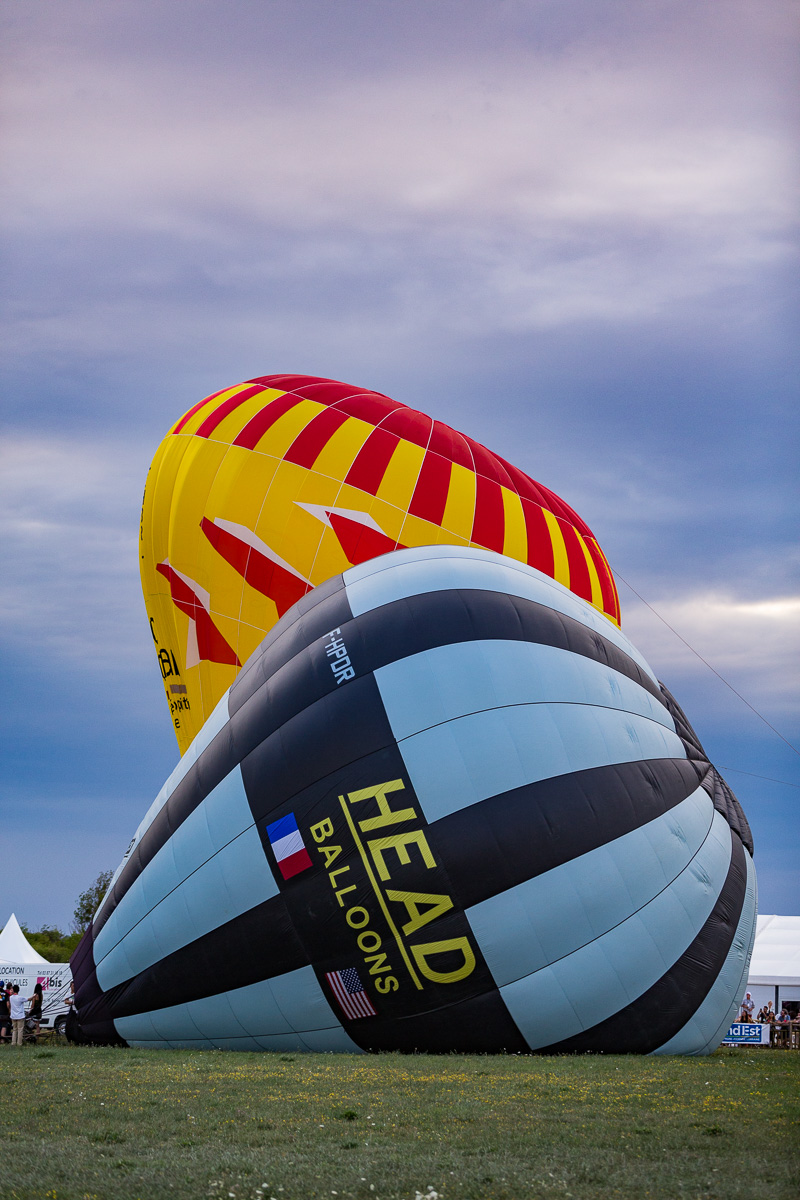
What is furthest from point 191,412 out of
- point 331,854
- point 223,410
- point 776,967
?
point 776,967

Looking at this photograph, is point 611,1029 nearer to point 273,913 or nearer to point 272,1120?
point 273,913

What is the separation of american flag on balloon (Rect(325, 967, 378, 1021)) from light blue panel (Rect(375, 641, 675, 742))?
102 inches

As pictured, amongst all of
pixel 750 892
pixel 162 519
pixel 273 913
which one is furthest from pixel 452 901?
pixel 162 519

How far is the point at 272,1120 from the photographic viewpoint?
23.2 ft

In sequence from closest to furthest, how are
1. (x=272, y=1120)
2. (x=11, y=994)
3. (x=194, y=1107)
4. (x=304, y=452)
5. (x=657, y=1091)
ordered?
(x=272, y=1120) < (x=194, y=1107) < (x=657, y=1091) < (x=11, y=994) < (x=304, y=452)

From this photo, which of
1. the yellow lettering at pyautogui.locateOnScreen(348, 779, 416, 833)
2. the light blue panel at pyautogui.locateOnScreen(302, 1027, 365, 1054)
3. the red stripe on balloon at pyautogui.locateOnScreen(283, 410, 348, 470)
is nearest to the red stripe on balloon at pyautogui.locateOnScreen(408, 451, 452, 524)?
the red stripe on balloon at pyautogui.locateOnScreen(283, 410, 348, 470)

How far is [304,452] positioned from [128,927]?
345 inches

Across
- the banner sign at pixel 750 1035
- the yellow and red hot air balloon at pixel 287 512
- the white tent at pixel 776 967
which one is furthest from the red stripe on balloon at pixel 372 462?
the white tent at pixel 776 967

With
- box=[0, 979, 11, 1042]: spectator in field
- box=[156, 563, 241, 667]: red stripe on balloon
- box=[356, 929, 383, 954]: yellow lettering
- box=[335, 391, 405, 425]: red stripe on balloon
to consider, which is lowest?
box=[0, 979, 11, 1042]: spectator in field

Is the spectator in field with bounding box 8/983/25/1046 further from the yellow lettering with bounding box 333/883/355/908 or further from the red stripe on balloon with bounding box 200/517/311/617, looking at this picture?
the red stripe on balloon with bounding box 200/517/311/617

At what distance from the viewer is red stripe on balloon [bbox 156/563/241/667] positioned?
17891 millimetres

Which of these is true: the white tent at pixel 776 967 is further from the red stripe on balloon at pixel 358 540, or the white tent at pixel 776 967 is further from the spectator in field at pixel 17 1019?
the spectator in field at pixel 17 1019

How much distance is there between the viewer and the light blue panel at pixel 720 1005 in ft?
39.2

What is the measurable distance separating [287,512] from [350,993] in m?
8.85
